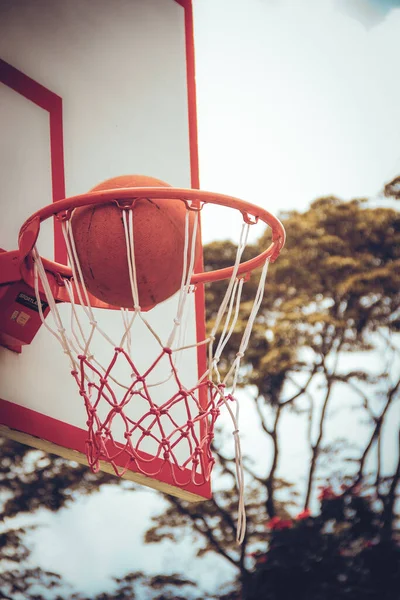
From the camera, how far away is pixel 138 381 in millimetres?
2234

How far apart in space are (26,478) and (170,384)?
479cm

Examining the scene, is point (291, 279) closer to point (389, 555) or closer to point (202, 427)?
point (389, 555)

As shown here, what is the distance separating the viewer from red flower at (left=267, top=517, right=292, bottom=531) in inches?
Answer: 284

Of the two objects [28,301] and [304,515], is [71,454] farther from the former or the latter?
[304,515]

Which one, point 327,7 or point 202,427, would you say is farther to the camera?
Result: point 327,7

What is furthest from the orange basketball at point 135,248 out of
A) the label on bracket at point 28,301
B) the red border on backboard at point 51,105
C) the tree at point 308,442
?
the tree at point 308,442

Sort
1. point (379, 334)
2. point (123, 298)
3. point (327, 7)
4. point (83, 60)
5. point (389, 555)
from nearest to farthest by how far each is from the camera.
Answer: point (123, 298)
point (83, 60)
point (389, 555)
point (379, 334)
point (327, 7)

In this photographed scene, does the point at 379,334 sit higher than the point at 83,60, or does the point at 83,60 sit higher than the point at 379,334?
the point at 379,334

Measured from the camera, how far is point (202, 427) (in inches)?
119

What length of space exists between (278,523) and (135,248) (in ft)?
19.1

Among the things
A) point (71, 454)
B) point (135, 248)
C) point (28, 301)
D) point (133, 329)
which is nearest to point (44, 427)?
point (71, 454)

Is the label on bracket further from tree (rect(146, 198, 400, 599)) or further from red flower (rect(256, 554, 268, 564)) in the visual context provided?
red flower (rect(256, 554, 268, 564))

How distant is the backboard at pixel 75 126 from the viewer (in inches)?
99.1

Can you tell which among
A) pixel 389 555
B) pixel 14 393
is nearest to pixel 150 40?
pixel 14 393
